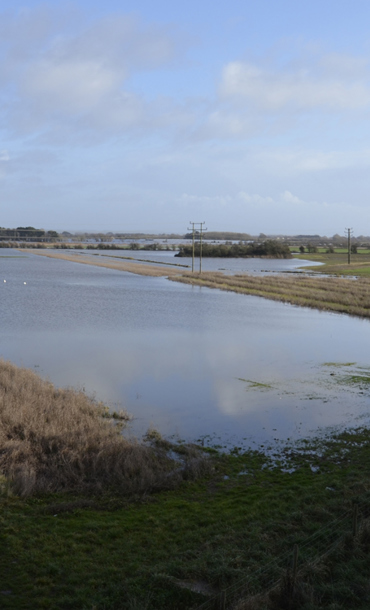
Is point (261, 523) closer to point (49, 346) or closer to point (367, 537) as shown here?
point (367, 537)

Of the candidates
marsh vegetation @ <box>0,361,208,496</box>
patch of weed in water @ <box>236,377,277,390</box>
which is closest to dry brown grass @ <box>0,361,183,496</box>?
marsh vegetation @ <box>0,361,208,496</box>

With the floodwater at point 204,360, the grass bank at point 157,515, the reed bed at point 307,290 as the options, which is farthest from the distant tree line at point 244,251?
the grass bank at point 157,515

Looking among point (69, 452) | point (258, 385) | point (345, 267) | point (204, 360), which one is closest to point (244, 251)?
point (345, 267)

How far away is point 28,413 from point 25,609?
19.6 ft

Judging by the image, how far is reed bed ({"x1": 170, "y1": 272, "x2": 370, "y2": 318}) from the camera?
3475 centimetres

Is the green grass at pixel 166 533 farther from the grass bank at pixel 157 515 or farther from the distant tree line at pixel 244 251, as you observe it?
the distant tree line at pixel 244 251

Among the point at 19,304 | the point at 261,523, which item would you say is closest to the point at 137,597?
the point at 261,523

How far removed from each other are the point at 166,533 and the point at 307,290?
124ft

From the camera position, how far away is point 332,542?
6.52 metres

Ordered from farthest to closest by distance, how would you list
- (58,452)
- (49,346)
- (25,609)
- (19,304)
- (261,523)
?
(19,304), (49,346), (58,452), (261,523), (25,609)

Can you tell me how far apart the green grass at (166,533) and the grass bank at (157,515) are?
2 centimetres

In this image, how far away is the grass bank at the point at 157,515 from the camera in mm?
5621

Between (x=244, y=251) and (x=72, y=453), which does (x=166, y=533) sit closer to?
(x=72, y=453)

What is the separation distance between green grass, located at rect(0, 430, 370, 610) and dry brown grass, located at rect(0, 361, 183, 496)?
40 cm
